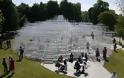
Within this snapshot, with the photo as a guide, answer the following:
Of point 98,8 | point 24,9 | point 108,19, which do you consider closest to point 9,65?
point 108,19

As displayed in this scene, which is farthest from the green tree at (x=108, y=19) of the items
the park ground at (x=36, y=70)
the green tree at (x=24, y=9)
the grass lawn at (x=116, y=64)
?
the park ground at (x=36, y=70)

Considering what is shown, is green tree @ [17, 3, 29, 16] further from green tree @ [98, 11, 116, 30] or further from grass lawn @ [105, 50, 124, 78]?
grass lawn @ [105, 50, 124, 78]

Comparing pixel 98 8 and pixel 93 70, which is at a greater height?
pixel 98 8

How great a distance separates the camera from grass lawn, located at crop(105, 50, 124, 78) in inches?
1735

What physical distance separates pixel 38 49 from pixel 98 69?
47.1 ft

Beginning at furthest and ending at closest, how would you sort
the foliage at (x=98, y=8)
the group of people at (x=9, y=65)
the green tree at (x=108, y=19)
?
the foliage at (x=98, y=8)
the green tree at (x=108, y=19)
the group of people at (x=9, y=65)

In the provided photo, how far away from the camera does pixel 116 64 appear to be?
158 ft

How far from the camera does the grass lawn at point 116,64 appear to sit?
44.1 meters

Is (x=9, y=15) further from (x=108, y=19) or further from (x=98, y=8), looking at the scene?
(x=98, y=8)

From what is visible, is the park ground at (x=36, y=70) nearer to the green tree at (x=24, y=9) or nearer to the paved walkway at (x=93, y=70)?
the paved walkway at (x=93, y=70)

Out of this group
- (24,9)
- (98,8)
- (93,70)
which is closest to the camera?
(93,70)

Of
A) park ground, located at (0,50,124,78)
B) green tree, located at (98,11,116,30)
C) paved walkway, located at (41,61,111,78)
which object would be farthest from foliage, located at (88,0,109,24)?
paved walkway, located at (41,61,111,78)

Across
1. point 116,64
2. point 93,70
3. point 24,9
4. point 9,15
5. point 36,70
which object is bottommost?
point 116,64

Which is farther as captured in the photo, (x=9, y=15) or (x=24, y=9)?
(x=24, y=9)
